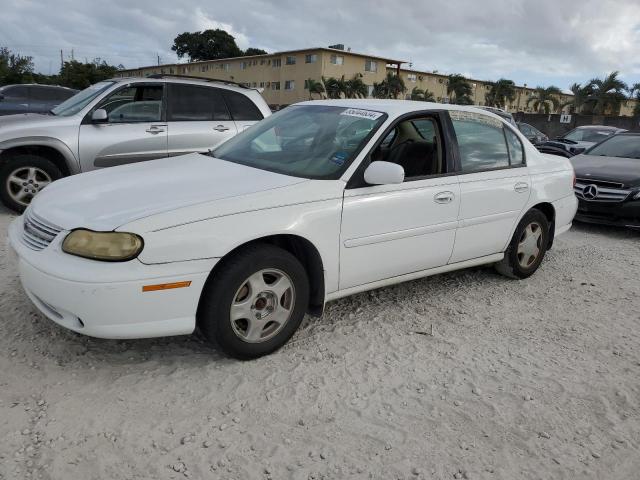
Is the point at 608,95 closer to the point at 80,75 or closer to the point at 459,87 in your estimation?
the point at 459,87

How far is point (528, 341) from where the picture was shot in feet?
11.9

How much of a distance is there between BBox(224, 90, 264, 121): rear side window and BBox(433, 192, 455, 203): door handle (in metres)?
4.12

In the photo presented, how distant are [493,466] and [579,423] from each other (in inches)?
26.2

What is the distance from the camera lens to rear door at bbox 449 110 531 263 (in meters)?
4.06

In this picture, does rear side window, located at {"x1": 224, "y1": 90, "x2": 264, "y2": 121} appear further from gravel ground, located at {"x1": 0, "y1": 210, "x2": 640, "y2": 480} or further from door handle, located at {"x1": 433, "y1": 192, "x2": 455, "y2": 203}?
door handle, located at {"x1": 433, "y1": 192, "x2": 455, "y2": 203}

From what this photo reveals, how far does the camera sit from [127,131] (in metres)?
6.38

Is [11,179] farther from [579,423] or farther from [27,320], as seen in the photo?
[579,423]

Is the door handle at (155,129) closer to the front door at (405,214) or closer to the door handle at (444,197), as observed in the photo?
the front door at (405,214)

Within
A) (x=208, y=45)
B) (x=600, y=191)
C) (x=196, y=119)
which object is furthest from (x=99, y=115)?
(x=208, y=45)

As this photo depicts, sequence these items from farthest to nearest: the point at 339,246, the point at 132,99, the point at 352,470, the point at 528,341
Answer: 1. the point at 132,99
2. the point at 528,341
3. the point at 339,246
4. the point at 352,470

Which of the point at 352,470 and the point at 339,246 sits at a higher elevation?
the point at 339,246

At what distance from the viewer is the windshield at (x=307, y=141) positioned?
3.45 meters

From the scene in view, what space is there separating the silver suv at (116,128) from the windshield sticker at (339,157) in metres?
3.73

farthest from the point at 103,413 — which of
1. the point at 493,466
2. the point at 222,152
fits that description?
the point at 222,152
